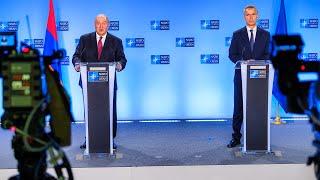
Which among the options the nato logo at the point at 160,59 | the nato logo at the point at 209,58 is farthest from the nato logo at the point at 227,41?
the nato logo at the point at 160,59

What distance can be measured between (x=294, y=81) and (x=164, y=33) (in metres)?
5.69

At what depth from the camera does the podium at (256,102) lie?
6.95m

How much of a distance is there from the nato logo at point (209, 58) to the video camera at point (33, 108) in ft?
18.4

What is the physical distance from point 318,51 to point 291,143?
7.43 ft

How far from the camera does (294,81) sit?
388cm

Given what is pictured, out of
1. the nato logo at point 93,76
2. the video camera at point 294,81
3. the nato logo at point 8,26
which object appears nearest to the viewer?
the video camera at point 294,81

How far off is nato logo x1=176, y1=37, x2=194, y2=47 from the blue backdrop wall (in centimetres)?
2

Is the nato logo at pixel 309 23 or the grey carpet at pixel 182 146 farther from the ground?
the nato logo at pixel 309 23

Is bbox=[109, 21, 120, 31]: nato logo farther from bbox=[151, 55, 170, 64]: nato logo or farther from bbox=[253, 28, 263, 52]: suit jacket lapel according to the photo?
bbox=[253, 28, 263, 52]: suit jacket lapel

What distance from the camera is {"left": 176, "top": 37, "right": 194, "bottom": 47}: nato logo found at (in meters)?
9.45

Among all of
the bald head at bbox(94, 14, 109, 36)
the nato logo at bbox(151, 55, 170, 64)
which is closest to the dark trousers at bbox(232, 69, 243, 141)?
the bald head at bbox(94, 14, 109, 36)

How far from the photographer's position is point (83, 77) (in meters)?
6.96

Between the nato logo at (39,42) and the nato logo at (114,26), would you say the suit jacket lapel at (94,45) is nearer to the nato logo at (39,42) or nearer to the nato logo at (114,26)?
the nato logo at (114,26)

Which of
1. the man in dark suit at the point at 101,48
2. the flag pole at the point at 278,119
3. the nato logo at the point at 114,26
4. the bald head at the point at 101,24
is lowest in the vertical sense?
the flag pole at the point at 278,119
